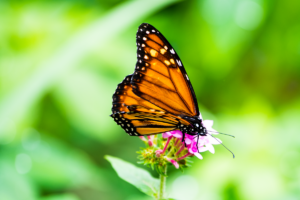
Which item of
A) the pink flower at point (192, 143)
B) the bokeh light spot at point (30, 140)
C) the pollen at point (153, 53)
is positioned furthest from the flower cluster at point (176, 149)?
the bokeh light spot at point (30, 140)

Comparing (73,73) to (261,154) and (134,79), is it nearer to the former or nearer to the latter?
(134,79)

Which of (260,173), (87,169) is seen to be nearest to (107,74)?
(87,169)

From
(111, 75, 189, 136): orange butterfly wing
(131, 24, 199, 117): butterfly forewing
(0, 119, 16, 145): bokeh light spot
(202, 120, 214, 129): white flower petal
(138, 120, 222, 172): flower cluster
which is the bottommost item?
(0, 119, 16, 145): bokeh light spot

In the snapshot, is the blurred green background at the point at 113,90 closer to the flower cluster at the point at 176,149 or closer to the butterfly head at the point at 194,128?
the flower cluster at the point at 176,149

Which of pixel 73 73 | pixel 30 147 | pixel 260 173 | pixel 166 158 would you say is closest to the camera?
pixel 166 158

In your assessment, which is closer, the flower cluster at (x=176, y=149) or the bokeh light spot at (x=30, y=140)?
the flower cluster at (x=176, y=149)

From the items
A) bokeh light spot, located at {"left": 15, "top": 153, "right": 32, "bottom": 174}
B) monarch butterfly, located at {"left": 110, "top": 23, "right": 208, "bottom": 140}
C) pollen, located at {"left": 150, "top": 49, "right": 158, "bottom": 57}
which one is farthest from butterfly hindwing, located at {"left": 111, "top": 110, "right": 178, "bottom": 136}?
bokeh light spot, located at {"left": 15, "top": 153, "right": 32, "bottom": 174}

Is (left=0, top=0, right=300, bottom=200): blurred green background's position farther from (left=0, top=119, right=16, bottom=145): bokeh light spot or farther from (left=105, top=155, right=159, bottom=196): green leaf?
(left=105, top=155, right=159, bottom=196): green leaf
